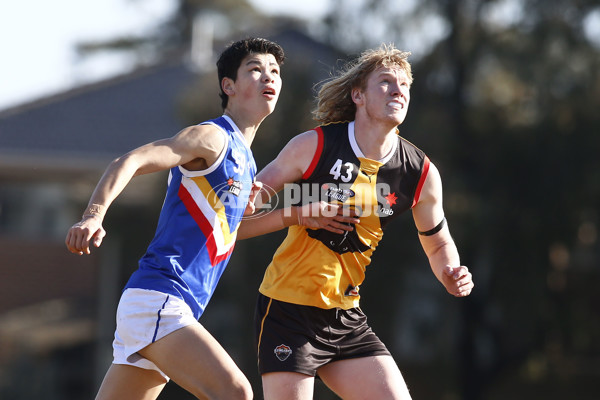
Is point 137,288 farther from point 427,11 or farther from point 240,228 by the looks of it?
point 427,11

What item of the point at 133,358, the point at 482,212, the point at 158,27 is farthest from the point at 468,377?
the point at 158,27

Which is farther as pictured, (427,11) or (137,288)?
(427,11)

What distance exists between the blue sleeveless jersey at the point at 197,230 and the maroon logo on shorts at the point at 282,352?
474 mm

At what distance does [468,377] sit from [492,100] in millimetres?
4478

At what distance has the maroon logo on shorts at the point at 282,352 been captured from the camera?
4.03 m

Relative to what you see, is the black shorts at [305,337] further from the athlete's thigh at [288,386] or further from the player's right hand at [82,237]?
the player's right hand at [82,237]

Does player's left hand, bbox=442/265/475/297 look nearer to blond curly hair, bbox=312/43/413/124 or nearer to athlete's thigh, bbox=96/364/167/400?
blond curly hair, bbox=312/43/413/124

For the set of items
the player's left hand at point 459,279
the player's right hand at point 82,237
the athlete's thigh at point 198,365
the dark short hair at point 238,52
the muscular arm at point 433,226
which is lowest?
the athlete's thigh at point 198,365

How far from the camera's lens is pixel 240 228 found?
429 centimetres

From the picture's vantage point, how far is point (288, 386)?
13.1ft

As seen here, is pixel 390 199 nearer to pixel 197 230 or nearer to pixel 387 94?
pixel 387 94

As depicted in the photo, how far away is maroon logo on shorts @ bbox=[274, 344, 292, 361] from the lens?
159 inches

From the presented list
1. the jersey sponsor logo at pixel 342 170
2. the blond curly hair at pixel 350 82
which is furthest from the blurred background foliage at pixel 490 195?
the jersey sponsor logo at pixel 342 170

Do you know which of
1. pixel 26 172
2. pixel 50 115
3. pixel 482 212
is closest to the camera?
pixel 482 212
